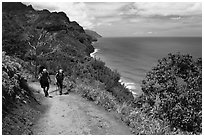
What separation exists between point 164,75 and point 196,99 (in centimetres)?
281

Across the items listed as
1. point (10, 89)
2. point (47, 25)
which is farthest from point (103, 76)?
point (47, 25)

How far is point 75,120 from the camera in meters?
11.0

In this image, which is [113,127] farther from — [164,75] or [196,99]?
[164,75]

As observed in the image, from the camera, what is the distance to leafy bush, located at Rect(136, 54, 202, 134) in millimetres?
13039

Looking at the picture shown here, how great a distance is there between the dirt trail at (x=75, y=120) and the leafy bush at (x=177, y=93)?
3075 mm

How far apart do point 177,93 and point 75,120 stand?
6.73 m

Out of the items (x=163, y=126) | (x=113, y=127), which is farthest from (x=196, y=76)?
(x=113, y=127)

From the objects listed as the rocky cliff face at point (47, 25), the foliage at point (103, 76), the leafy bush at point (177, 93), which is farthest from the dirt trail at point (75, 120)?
the rocky cliff face at point (47, 25)

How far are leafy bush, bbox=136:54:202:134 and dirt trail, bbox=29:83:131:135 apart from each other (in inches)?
121

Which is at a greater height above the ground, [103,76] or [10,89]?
[10,89]

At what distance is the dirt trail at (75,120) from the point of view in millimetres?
10094

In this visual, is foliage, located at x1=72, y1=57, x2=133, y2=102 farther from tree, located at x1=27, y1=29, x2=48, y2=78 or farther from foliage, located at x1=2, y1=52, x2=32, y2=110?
foliage, located at x1=2, y1=52, x2=32, y2=110

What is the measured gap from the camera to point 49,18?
89.1m

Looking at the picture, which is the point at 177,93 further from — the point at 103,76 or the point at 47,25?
the point at 47,25
